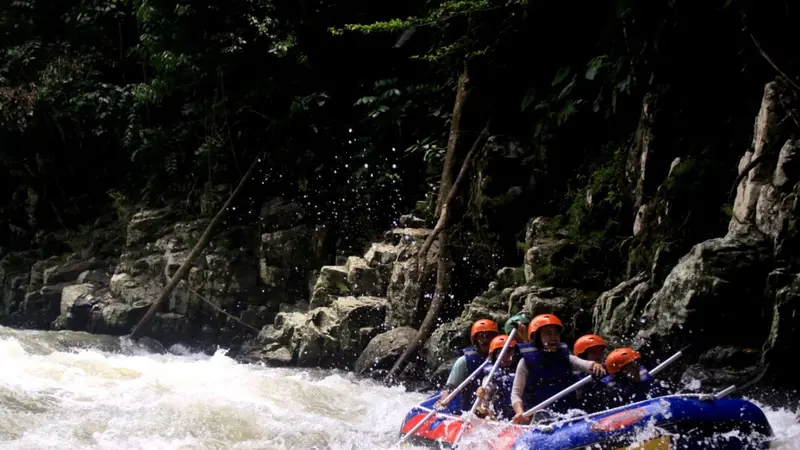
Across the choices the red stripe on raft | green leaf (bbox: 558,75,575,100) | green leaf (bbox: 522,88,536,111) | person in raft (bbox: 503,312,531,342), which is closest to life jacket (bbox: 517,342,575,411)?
person in raft (bbox: 503,312,531,342)

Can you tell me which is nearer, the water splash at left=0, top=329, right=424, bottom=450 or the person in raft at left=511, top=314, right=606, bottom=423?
the person in raft at left=511, top=314, right=606, bottom=423

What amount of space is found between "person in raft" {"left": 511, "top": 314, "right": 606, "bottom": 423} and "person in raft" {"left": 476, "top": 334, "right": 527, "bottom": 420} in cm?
27

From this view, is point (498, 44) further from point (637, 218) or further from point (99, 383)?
point (99, 383)

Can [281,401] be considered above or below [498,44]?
below

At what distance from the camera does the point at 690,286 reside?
254 inches

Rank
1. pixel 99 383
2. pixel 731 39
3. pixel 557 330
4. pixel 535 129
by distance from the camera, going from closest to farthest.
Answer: pixel 557 330 < pixel 731 39 < pixel 99 383 < pixel 535 129

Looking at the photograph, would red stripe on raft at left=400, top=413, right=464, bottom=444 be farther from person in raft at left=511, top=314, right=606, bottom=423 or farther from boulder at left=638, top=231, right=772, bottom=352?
boulder at left=638, top=231, right=772, bottom=352

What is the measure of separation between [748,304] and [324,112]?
912 cm

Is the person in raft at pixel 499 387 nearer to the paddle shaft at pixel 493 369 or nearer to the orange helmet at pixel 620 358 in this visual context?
the paddle shaft at pixel 493 369

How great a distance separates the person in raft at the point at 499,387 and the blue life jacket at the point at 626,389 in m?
0.80

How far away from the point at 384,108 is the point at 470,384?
21.8ft

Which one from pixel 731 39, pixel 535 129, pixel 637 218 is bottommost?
pixel 637 218

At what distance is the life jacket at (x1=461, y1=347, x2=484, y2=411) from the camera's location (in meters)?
6.26

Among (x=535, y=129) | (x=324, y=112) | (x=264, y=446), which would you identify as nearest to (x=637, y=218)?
(x=535, y=129)
